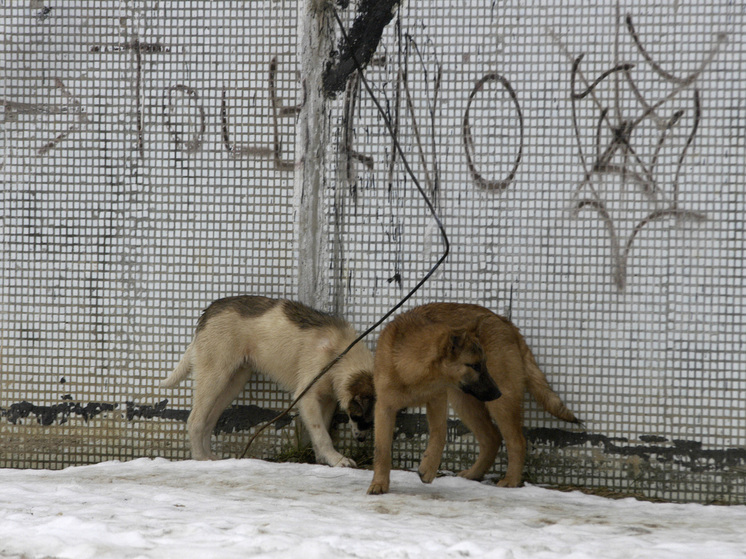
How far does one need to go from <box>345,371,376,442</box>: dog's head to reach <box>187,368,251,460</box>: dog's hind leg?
879mm

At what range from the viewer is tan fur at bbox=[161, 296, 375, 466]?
5.30 metres

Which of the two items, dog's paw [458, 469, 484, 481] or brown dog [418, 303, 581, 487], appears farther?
dog's paw [458, 469, 484, 481]

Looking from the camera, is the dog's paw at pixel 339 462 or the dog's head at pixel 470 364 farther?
the dog's paw at pixel 339 462

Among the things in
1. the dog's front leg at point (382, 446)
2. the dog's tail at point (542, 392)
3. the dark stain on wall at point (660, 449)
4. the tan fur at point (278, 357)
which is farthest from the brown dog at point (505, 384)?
the tan fur at point (278, 357)

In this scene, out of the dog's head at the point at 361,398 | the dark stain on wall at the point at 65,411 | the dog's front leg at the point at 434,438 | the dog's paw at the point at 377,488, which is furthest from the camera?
the dark stain on wall at the point at 65,411

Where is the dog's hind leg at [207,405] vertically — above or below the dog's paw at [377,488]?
above

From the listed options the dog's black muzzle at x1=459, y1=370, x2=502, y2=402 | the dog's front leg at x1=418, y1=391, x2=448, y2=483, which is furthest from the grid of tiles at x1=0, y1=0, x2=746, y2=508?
the dog's black muzzle at x1=459, y1=370, x2=502, y2=402

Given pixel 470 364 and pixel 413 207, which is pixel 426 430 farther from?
pixel 413 207

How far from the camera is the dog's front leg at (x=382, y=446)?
15.2 feet

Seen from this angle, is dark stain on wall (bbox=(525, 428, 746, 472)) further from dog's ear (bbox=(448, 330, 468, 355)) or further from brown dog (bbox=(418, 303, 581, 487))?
dog's ear (bbox=(448, 330, 468, 355))

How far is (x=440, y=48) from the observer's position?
5352 millimetres

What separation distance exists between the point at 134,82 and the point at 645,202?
3.82 meters

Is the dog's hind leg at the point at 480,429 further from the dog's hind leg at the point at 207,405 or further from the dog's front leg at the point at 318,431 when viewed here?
the dog's hind leg at the point at 207,405

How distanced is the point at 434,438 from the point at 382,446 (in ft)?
1.28
